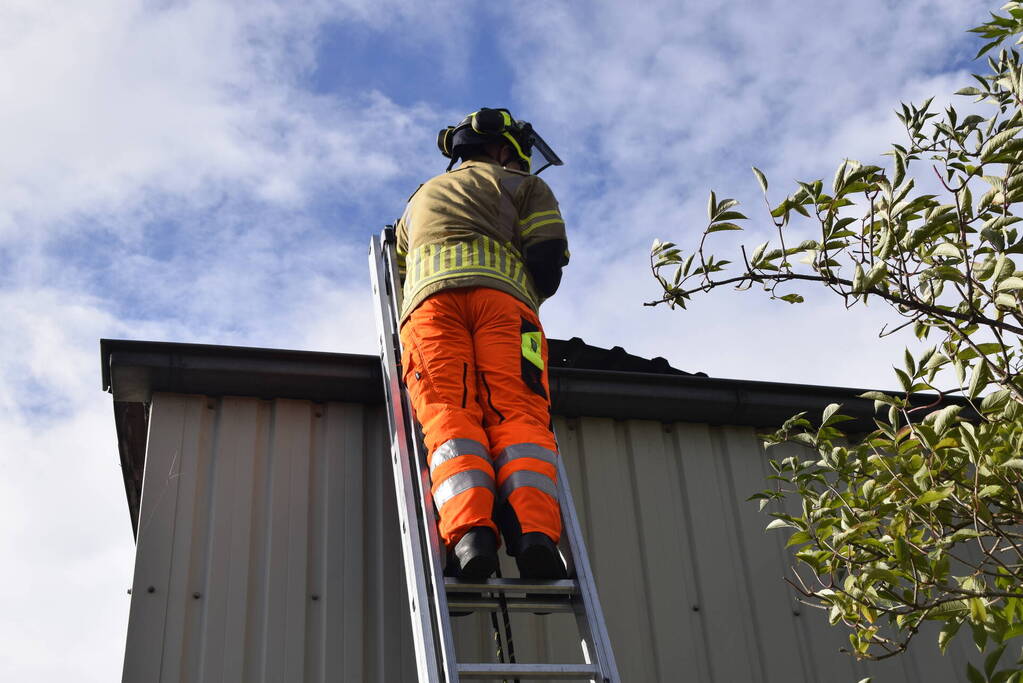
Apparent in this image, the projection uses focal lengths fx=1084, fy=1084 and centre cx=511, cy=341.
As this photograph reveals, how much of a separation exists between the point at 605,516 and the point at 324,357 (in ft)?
5.17

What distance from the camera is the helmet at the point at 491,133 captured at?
5539mm

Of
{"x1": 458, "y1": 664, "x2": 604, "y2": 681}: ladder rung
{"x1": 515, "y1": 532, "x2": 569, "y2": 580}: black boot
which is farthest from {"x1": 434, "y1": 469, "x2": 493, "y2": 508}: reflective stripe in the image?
{"x1": 458, "y1": 664, "x2": 604, "y2": 681}: ladder rung

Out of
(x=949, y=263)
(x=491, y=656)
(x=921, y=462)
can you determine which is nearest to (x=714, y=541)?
(x=491, y=656)

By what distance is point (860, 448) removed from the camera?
4059 mm

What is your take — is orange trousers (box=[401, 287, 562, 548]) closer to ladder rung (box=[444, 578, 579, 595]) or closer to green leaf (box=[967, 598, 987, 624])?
ladder rung (box=[444, 578, 579, 595])

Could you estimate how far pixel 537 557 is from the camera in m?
3.82

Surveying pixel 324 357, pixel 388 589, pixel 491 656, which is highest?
pixel 324 357

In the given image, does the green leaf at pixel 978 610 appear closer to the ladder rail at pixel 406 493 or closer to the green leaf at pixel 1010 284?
the green leaf at pixel 1010 284

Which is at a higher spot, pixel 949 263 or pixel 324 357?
pixel 324 357

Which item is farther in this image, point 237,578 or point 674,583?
point 674,583

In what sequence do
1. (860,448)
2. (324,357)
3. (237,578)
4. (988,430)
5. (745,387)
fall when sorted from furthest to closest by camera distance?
(745,387) → (324,357) → (237,578) → (860,448) → (988,430)

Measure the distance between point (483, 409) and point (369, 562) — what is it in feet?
3.46

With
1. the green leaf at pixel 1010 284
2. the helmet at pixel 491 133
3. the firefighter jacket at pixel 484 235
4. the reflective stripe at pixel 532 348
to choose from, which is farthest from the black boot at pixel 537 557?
the helmet at pixel 491 133

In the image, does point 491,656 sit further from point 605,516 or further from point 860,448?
point 860,448
